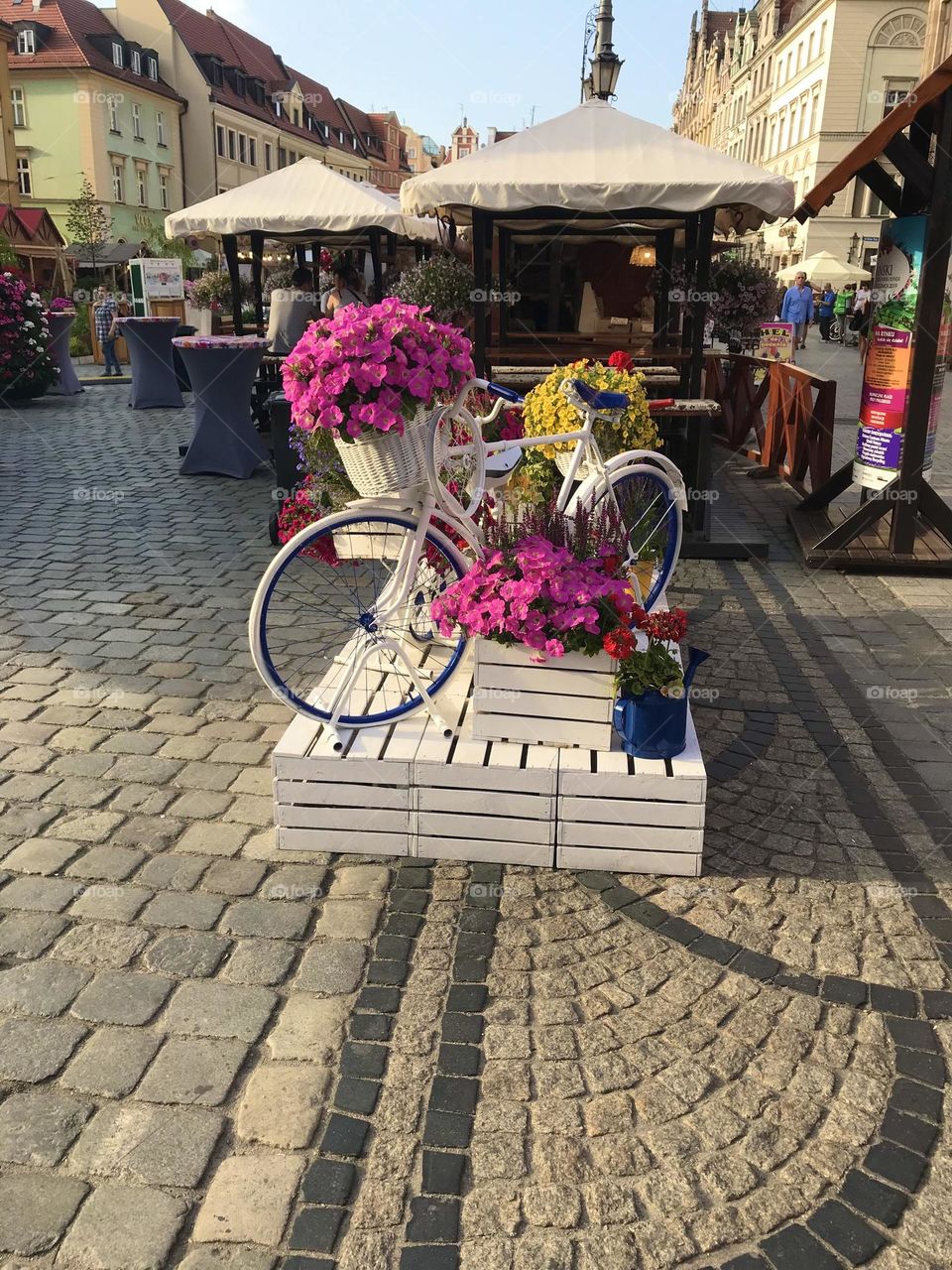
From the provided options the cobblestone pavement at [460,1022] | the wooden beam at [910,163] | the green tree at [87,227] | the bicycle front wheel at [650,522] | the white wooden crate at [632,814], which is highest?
the green tree at [87,227]

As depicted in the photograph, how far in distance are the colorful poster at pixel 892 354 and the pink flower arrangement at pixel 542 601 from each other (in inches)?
185

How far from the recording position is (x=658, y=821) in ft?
11.8

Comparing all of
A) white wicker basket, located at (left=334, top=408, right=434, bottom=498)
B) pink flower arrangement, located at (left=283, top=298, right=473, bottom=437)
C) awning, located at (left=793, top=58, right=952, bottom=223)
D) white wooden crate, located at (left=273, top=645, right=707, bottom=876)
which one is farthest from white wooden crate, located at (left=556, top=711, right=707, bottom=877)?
awning, located at (left=793, top=58, right=952, bottom=223)

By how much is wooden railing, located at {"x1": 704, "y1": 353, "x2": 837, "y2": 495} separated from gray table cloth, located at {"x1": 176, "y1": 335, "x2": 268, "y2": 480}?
5342mm

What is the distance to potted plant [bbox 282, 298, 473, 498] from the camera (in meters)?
3.45

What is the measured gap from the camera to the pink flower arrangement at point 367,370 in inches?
135

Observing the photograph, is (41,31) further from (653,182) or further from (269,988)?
(269,988)

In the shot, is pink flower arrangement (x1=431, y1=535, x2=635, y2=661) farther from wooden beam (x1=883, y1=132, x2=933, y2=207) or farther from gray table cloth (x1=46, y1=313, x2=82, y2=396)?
gray table cloth (x1=46, y1=313, x2=82, y2=396)

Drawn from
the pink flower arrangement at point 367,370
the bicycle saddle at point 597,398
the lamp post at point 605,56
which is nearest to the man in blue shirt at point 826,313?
the lamp post at point 605,56

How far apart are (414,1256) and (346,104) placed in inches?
3729

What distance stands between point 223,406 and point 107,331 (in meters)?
12.5

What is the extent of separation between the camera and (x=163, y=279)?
72.0ft

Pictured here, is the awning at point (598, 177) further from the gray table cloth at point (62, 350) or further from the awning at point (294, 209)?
the gray table cloth at point (62, 350)

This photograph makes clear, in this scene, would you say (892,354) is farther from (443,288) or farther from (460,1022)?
(460,1022)
